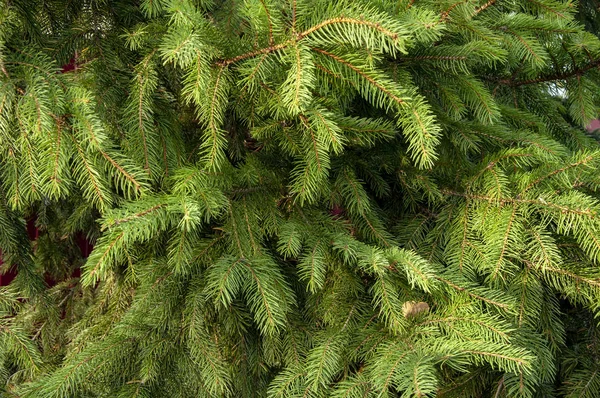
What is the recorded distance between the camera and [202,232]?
1.80 meters

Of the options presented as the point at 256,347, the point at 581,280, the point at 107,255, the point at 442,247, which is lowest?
the point at 256,347

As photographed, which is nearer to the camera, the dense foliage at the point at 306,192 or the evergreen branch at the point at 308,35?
the evergreen branch at the point at 308,35

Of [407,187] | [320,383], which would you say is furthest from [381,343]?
[407,187]

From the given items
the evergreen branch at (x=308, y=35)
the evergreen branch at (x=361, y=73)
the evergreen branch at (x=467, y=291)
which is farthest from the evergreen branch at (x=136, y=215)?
the evergreen branch at (x=467, y=291)

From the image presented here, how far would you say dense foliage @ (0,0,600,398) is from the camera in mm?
1389

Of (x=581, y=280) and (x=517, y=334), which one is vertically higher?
(x=581, y=280)

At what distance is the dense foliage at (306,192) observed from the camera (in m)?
1.39

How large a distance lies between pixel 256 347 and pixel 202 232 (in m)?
0.43

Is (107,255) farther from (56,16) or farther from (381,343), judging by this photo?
(56,16)

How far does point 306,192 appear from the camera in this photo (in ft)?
5.09

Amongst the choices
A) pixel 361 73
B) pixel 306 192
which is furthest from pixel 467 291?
pixel 361 73

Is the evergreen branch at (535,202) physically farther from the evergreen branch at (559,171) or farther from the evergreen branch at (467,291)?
the evergreen branch at (467,291)

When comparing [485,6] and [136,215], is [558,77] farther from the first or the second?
[136,215]

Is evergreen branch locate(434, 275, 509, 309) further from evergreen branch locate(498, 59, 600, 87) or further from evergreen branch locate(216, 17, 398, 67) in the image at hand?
evergreen branch locate(498, 59, 600, 87)
